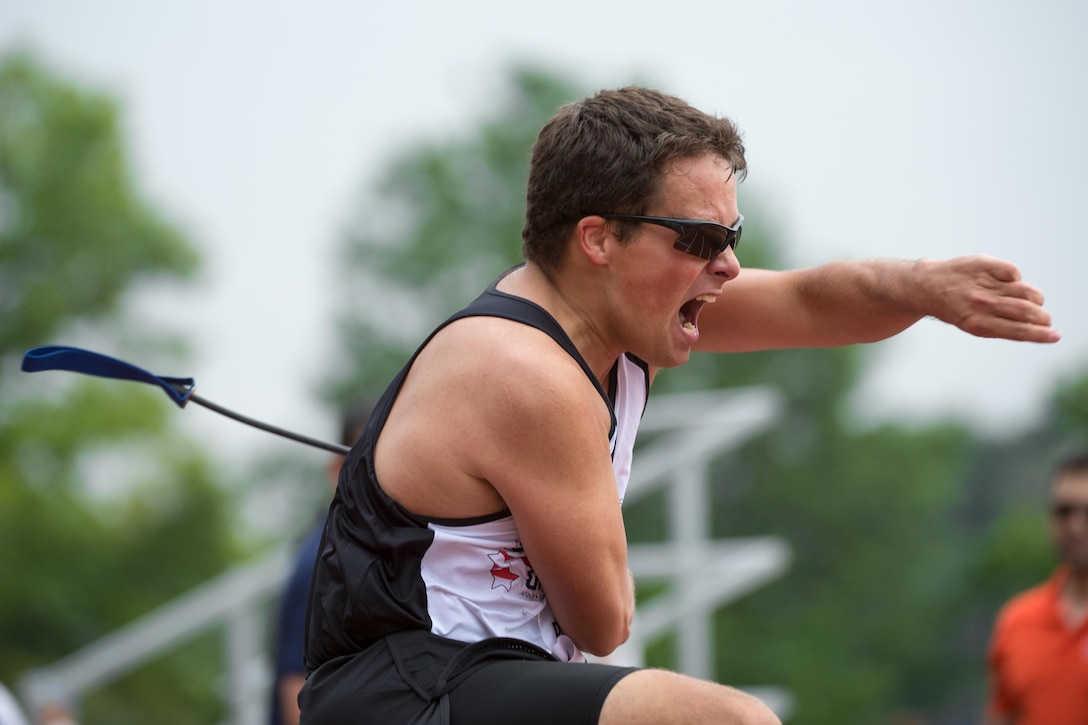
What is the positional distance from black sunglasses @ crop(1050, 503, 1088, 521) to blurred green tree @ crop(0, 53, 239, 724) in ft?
60.9

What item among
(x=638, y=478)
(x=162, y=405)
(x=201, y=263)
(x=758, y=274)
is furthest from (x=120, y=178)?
(x=758, y=274)

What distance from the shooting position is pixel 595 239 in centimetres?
257

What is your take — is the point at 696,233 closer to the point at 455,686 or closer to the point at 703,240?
the point at 703,240

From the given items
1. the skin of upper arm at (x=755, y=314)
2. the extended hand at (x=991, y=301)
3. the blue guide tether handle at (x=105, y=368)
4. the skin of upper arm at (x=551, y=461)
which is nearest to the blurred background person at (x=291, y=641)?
the blue guide tether handle at (x=105, y=368)

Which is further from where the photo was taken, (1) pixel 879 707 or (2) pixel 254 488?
(1) pixel 879 707

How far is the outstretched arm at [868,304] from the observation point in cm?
255

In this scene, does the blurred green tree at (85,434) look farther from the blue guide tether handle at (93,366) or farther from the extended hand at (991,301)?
the extended hand at (991,301)

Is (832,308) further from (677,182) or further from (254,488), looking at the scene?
(254,488)

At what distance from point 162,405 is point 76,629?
4.31 metres

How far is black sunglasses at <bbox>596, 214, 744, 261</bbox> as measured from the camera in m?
2.53

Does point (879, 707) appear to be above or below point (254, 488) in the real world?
below

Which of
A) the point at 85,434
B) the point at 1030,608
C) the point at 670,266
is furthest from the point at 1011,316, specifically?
the point at 85,434

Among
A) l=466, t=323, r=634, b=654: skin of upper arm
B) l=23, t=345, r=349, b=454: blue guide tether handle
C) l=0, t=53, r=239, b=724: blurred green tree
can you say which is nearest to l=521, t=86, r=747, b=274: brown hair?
l=466, t=323, r=634, b=654: skin of upper arm

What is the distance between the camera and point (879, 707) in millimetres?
31531
